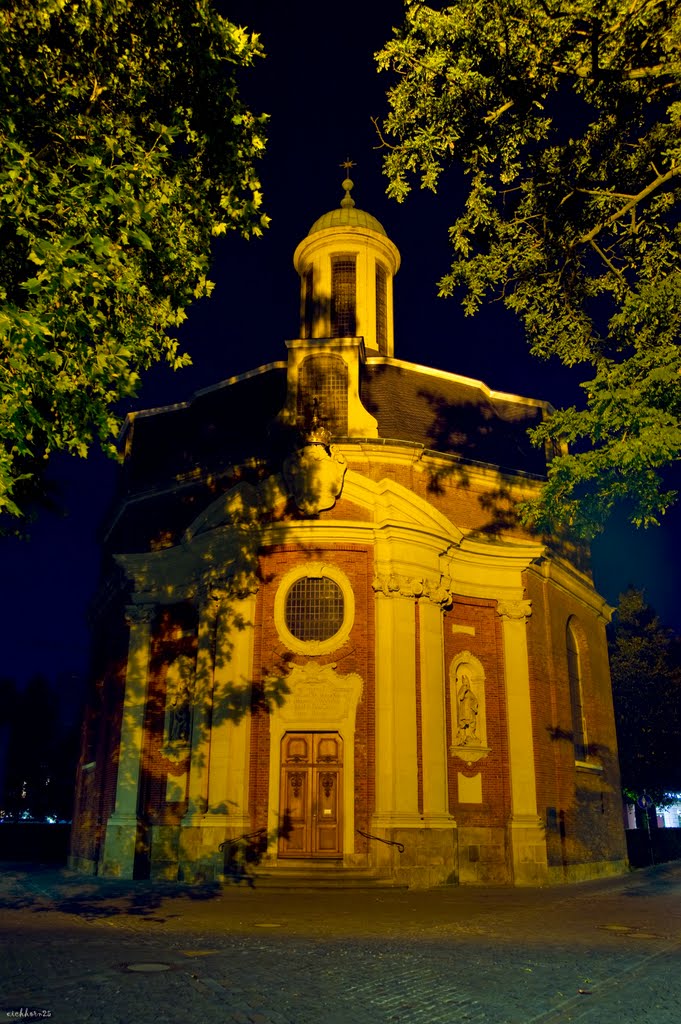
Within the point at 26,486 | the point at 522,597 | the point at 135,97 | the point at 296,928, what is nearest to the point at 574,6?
the point at 135,97

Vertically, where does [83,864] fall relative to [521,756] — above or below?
below

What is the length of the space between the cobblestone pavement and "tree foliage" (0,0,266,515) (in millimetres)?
4348

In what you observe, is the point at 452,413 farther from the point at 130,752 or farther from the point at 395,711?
the point at 130,752

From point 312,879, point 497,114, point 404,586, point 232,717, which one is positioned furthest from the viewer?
point 404,586

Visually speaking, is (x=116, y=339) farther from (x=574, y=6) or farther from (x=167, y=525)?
(x=167, y=525)

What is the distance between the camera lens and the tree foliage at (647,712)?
115 ft

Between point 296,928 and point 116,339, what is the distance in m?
7.84

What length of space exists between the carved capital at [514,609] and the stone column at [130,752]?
888 centimetres

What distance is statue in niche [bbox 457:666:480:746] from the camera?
779 inches

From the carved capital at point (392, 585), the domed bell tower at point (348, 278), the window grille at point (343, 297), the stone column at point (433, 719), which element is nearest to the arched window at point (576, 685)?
the stone column at point (433, 719)

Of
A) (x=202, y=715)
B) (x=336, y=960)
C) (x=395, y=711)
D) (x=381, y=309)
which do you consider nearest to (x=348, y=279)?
(x=381, y=309)

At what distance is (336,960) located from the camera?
8555 millimetres

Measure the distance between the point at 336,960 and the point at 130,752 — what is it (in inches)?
505

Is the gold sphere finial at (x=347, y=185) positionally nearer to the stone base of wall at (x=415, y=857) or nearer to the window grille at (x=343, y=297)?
the window grille at (x=343, y=297)
